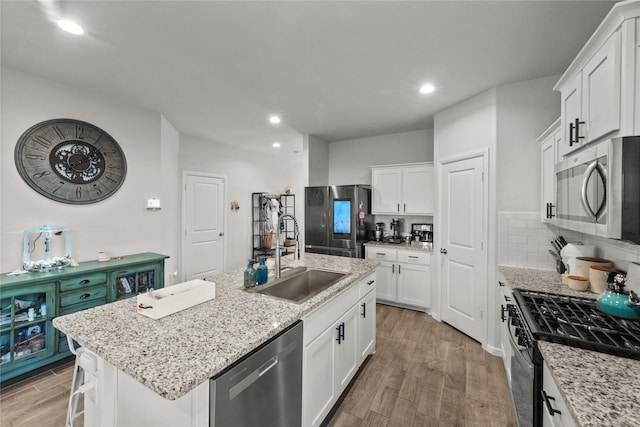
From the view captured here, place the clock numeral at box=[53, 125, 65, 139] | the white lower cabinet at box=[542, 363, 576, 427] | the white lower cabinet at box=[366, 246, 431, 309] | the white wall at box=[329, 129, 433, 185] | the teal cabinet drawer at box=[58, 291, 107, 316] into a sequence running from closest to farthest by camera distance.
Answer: the white lower cabinet at box=[542, 363, 576, 427]
the teal cabinet drawer at box=[58, 291, 107, 316]
the clock numeral at box=[53, 125, 65, 139]
the white lower cabinet at box=[366, 246, 431, 309]
the white wall at box=[329, 129, 433, 185]

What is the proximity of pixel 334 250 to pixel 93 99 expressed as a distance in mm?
3459

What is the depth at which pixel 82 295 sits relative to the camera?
7.90 ft

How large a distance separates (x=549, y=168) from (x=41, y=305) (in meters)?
4.47

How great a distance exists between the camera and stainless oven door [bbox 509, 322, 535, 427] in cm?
128

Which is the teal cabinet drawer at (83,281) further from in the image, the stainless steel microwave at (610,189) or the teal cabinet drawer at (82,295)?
the stainless steel microwave at (610,189)

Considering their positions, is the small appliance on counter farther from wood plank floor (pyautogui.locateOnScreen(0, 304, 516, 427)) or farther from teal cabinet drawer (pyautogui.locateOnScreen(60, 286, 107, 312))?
teal cabinet drawer (pyautogui.locateOnScreen(60, 286, 107, 312))

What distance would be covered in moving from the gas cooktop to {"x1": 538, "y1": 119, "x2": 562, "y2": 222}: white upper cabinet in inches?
31.8

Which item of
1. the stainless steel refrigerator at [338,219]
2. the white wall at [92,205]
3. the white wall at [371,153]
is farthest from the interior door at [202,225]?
the white wall at [371,153]

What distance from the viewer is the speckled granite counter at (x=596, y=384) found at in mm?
754

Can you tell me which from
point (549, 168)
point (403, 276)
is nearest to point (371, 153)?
point (403, 276)

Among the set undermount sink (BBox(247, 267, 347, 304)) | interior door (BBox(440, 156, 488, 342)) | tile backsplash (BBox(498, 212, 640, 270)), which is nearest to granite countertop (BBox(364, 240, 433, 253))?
interior door (BBox(440, 156, 488, 342))

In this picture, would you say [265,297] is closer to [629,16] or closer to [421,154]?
[629,16]

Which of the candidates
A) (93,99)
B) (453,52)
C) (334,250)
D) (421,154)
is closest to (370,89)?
(453,52)

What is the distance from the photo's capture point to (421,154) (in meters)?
4.25
